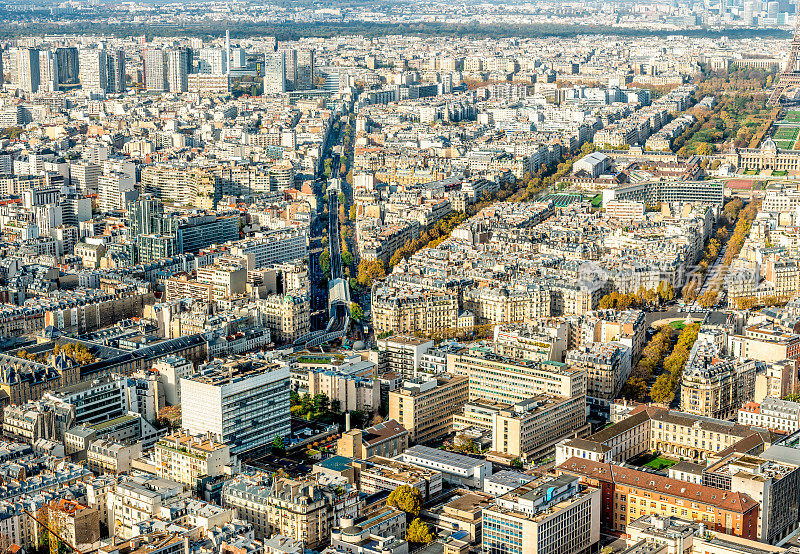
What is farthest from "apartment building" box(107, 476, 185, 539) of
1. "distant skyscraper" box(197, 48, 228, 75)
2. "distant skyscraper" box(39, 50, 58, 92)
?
"distant skyscraper" box(197, 48, 228, 75)

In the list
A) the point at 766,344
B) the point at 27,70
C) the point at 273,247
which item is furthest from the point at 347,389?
the point at 27,70

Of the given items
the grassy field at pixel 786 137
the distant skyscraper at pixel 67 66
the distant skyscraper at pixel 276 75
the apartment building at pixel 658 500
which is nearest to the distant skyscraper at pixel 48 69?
the distant skyscraper at pixel 67 66

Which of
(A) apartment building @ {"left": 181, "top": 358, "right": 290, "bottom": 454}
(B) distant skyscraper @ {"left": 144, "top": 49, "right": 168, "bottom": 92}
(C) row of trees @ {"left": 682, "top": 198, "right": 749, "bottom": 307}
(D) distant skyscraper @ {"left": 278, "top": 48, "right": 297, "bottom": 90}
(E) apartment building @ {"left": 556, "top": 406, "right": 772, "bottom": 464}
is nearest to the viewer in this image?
(E) apartment building @ {"left": 556, "top": 406, "right": 772, "bottom": 464}

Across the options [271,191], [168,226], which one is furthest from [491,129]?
[168,226]

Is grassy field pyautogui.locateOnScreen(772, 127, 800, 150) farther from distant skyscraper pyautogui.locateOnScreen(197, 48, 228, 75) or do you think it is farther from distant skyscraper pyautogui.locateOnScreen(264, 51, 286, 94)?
distant skyscraper pyautogui.locateOnScreen(197, 48, 228, 75)

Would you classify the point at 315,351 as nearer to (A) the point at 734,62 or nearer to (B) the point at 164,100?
(B) the point at 164,100
